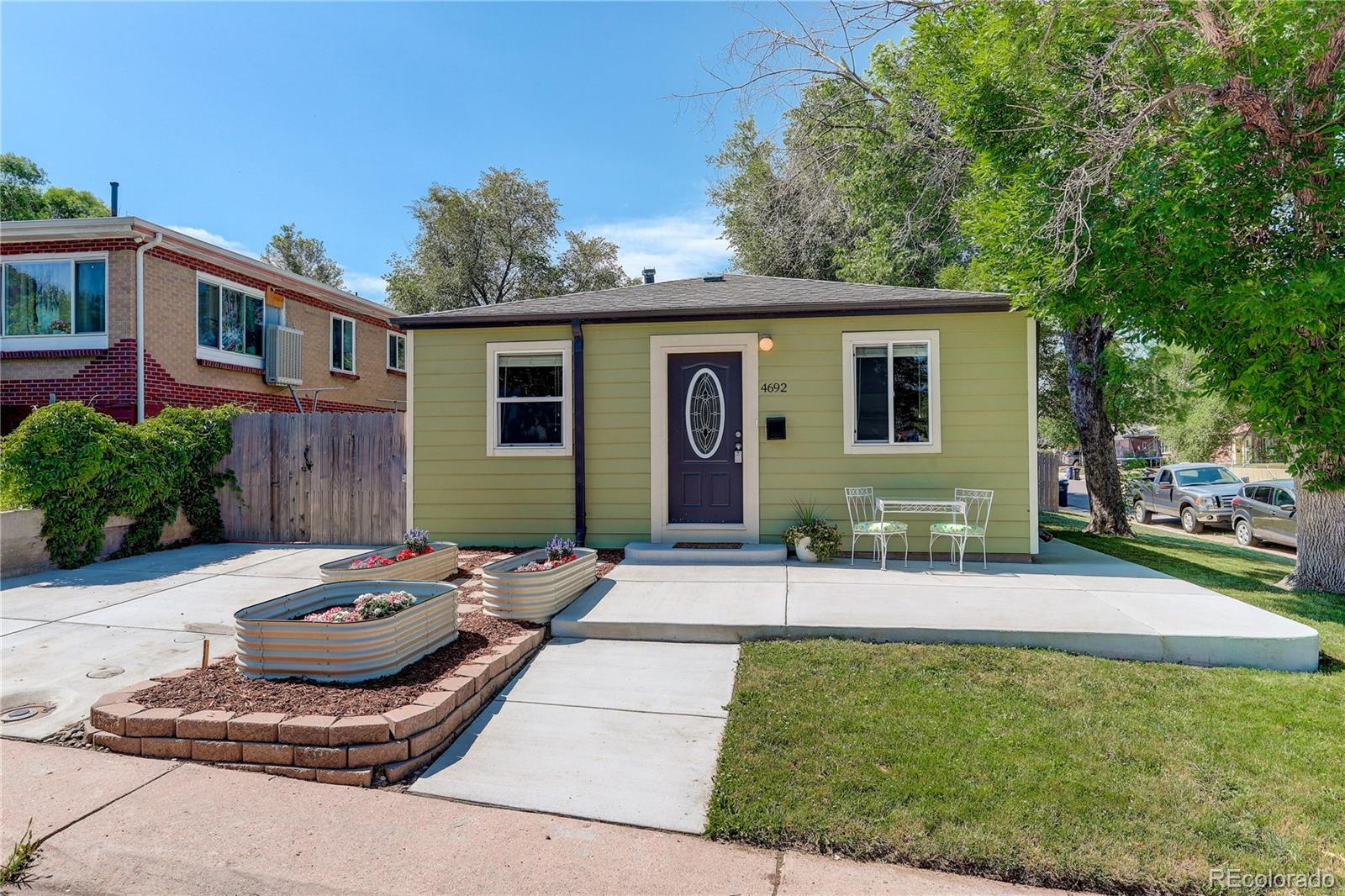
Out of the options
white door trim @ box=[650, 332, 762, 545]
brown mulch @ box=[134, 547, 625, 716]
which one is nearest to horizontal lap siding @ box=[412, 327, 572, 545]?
white door trim @ box=[650, 332, 762, 545]

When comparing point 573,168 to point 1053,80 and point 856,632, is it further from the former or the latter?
point 856,632

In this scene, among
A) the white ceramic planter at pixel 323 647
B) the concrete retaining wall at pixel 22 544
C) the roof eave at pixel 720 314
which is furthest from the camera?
the roof eave at pixel 720 314

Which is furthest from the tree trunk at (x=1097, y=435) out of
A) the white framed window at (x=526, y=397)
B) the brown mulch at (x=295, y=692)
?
the brown mulch at (x=295, y=692)

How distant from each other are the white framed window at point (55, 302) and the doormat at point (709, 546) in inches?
379

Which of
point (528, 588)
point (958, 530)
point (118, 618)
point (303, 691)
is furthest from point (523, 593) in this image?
point (958, 530)

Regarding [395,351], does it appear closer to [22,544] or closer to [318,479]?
[318,479]

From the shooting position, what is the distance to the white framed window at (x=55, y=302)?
31.5 ft

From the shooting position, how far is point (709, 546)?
6.84 meters

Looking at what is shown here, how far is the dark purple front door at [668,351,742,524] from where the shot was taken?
707 cm

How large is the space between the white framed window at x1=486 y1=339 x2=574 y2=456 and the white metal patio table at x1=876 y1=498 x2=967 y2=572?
3.69m

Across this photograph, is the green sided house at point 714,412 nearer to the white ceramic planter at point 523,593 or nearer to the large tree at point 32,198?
the white ceramic planter at point 523,593

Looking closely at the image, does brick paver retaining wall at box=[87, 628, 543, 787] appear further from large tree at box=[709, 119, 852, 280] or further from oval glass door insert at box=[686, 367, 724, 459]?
large tree at box=[709, 119, 852, 280]

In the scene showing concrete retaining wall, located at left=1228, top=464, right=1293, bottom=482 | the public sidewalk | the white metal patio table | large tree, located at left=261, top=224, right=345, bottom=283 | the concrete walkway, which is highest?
large tree, located at left=261, top=224, right=345, bottom=283

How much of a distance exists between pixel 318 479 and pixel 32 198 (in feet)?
71.2
